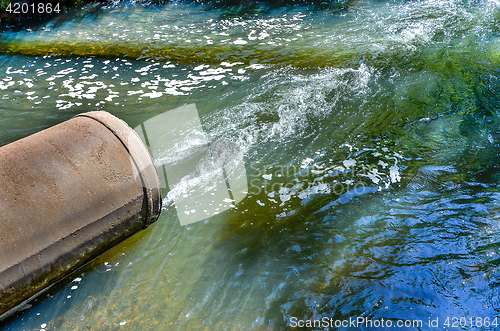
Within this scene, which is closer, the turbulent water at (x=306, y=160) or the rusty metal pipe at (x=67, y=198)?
the rusty metal pipe at (x=67, y=198)

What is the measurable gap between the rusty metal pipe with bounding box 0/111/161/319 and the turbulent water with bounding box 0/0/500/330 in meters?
0.59

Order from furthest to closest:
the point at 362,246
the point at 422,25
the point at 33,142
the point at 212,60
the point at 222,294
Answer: the point at 422,25 → the point at 212,60 → the point at 362,246 → the point at 222,294 → the point at 33,142

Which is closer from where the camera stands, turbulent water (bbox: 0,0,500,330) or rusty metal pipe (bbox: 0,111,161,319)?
rusty metal pipe (bbox: 0,111,161,319)

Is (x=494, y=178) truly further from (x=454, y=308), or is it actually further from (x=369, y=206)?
(x=454, y=308)

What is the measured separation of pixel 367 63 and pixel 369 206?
→ 4.32 meters

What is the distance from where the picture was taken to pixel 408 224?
4348 mm

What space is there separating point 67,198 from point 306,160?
3.33 metres

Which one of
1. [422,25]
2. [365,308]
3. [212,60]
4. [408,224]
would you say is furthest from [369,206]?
[422,25]

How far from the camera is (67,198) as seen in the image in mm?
3314

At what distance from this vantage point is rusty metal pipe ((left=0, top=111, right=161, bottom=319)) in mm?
3113

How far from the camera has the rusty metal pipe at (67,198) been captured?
3.11 m

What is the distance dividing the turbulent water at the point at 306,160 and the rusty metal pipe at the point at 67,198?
590 millimetres

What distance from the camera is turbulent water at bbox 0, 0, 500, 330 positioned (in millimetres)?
3682

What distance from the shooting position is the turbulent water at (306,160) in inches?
145
